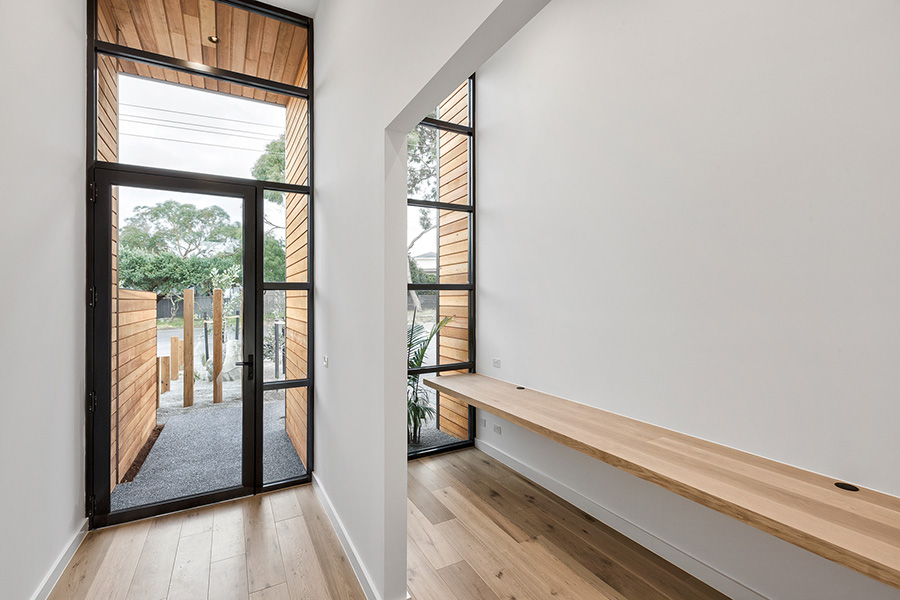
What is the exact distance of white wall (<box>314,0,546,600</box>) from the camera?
52.2 inches

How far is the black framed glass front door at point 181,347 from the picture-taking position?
2520 millimetres

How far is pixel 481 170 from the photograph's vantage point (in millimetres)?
3658

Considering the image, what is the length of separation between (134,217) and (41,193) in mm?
665

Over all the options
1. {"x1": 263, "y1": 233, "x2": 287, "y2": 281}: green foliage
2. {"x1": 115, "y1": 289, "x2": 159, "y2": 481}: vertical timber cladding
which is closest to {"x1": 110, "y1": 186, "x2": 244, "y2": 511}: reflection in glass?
{"x1": 115, "y1": 289, "x2": 159, "y2": 481}: vertical timber cladding

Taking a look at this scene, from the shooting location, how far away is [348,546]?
223 centimetres

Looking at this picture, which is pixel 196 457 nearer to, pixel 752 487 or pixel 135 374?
pixel 135 374

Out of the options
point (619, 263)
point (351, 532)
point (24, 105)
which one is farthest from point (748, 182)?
point (24, 105)

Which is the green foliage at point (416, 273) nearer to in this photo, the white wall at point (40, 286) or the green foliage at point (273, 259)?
the green foliage at point (273, 259)

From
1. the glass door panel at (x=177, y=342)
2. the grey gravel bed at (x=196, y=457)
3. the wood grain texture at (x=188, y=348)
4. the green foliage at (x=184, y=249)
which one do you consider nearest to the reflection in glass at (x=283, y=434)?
the grey gravel bed at (x=196, y=457)

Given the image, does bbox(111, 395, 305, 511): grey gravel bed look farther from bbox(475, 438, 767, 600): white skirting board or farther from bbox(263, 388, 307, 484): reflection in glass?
bbox(475, 438, 767, 600): white skirting board

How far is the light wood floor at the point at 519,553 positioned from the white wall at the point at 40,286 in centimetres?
174

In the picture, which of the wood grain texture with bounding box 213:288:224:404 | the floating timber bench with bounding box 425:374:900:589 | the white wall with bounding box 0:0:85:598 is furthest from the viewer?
the wood grain texture with bounding box 213:288:224:404

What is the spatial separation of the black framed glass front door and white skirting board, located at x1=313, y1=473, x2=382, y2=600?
39cm

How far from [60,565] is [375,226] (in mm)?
2313
